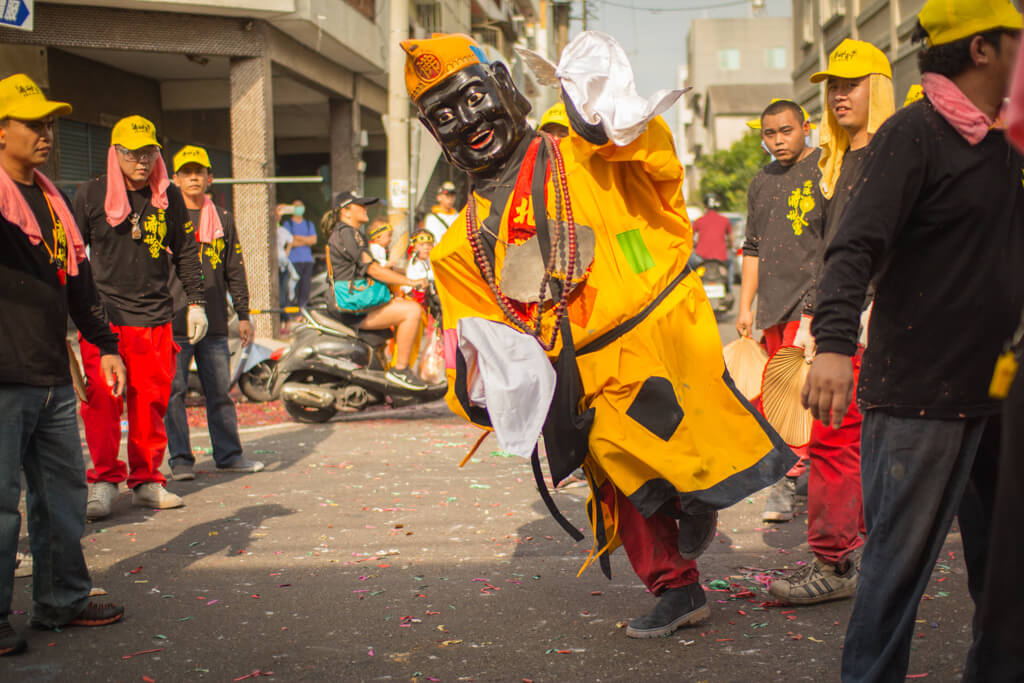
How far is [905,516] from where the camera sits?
2.83 metres

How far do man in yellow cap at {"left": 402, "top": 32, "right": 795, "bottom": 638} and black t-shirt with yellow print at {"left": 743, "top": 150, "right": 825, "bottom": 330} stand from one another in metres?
1.77

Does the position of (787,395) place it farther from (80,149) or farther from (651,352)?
(80,149)

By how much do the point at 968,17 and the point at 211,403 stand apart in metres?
5.72

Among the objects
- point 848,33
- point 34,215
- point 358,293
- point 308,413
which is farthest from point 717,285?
point 34,215

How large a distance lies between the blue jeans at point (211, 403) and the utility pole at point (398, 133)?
17.8ft

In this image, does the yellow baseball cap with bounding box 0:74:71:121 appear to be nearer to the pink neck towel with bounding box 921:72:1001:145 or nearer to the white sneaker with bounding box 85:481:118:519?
the white sneaker with bounding box 85:481:118:519

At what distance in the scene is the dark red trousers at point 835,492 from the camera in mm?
4340

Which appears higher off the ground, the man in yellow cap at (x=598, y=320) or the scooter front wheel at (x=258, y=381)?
the man in yellow cap at (x=598, y=320)

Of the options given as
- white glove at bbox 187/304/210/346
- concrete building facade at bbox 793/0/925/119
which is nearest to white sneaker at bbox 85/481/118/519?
white glove at bbox 187/304/210/346

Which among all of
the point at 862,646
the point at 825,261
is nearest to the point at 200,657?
the point at 862,646

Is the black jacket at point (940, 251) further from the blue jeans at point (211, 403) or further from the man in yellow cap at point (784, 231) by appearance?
the blue jeans at point (211, 403)

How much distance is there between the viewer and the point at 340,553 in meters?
5.26

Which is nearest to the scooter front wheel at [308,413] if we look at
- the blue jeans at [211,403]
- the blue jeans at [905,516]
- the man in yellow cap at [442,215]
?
the blue jeans at [211,403]

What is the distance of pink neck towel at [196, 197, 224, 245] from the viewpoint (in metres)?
7.41
